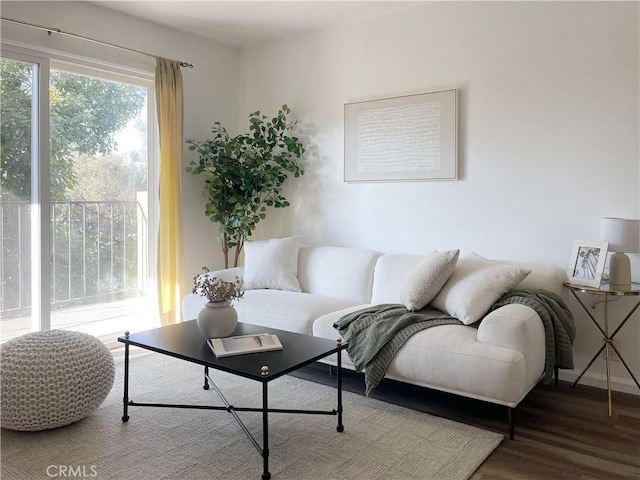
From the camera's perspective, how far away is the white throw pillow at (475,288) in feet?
9.39

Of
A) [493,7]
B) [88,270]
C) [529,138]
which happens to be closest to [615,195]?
[529,138]

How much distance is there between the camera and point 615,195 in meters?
3.20

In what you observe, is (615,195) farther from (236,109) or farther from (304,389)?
(236,109)

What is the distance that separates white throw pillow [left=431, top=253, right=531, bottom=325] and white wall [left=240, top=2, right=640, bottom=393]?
65 centimetres

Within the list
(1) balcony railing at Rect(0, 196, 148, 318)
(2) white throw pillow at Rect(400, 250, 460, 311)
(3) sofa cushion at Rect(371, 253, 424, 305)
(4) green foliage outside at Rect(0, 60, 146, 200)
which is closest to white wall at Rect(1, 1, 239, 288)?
(4) green foliage outside at Rect(0, 60, 146, 200)

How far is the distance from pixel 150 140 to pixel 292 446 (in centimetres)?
295

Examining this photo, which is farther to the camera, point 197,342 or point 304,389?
point 304,389

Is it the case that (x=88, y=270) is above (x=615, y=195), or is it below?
below

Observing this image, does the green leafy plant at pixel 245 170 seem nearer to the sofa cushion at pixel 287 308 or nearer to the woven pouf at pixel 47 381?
the sofa cushion at pixel 287 308

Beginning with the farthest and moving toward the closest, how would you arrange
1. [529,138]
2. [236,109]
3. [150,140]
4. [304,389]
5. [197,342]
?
1. [236,109]
2. [150,140]
3. [529,138]
4. [304,389]
5. [197,342]

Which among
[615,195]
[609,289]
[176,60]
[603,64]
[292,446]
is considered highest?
[176,60]

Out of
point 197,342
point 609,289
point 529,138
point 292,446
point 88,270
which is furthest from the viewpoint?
point 88,270

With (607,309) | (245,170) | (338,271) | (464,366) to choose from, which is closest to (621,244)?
(607,309)
